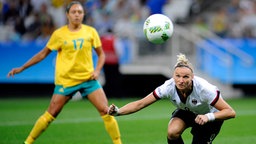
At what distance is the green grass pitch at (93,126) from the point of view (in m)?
10.8

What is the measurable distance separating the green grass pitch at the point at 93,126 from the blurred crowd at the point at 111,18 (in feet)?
9.11

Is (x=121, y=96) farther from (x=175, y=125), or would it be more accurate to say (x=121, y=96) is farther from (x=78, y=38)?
(x=175, y=125)

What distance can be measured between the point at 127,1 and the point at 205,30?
2952mm

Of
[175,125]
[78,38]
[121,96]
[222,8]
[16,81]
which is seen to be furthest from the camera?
[222,8]

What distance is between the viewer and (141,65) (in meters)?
21.4

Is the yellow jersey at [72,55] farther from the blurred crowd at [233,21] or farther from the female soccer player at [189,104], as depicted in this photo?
the blurred crowd at [233,21]

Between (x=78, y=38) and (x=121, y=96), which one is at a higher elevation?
(x=78, y=38)

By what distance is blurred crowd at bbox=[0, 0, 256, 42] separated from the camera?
20578 mm

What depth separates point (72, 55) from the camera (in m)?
9.62

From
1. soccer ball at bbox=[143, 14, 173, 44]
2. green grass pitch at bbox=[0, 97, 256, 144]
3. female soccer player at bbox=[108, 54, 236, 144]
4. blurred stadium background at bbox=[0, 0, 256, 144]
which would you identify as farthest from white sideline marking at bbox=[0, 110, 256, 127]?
female soccer player at bbox=[108, 54, 236, 144]

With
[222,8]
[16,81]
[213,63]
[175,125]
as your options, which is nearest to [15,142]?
[175,125]

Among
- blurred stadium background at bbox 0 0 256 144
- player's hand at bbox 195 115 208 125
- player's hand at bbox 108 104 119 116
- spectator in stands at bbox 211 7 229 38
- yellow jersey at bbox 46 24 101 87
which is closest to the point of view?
player's hand at bbox 195 115 208 125

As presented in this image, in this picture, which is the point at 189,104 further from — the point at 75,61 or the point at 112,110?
the point at 75,61

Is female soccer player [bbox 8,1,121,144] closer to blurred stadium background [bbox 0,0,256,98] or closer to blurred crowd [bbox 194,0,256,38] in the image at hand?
blurred stadium background [bbox 0,0,256,98]
